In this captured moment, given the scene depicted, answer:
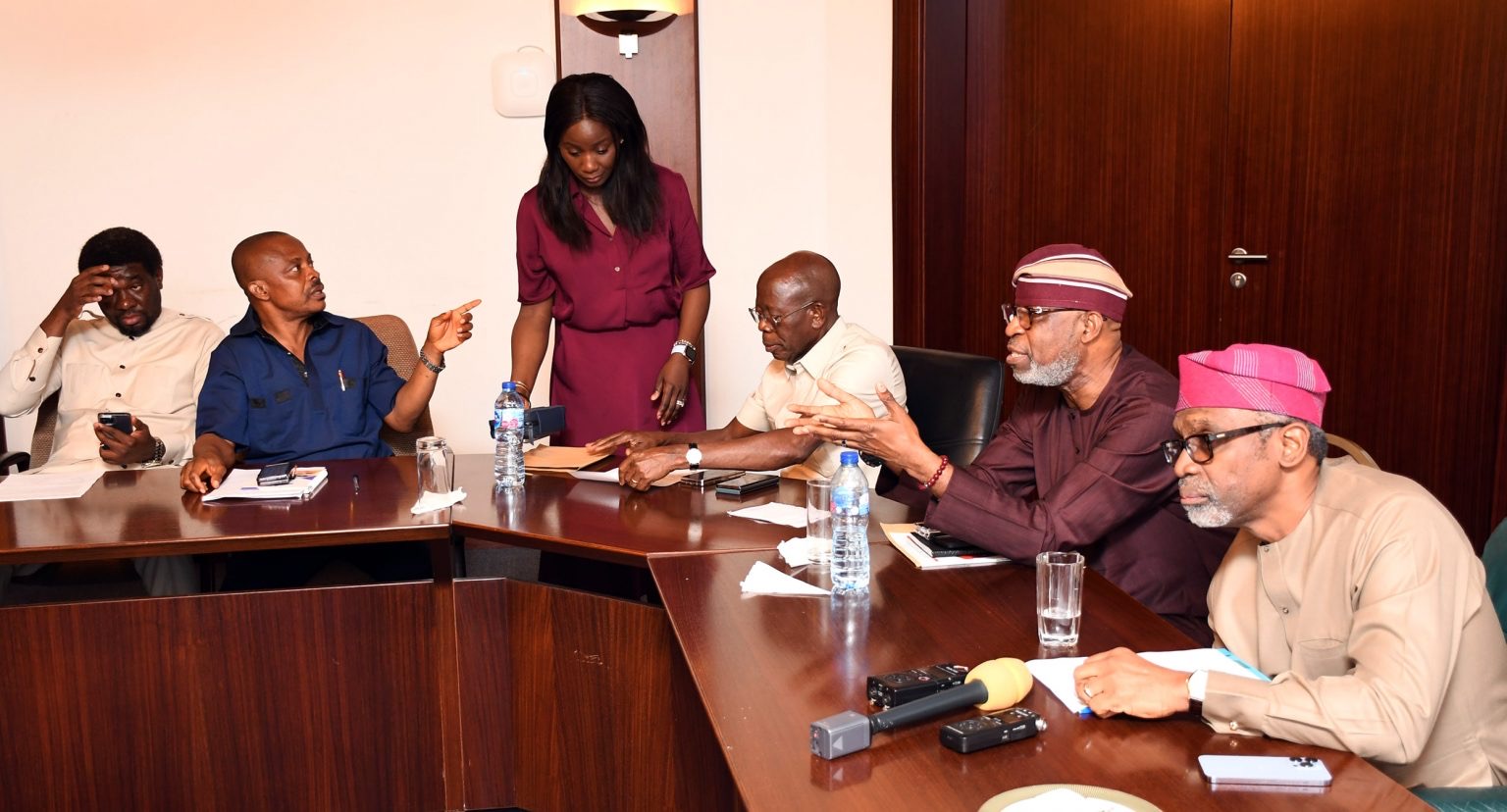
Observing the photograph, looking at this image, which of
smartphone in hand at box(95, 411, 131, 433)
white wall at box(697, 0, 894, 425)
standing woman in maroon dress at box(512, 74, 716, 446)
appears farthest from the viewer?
white wall at box(697, 0, 894, 425)

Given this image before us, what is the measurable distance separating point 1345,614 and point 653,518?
142 centimetres

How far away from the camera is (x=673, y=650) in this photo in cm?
262

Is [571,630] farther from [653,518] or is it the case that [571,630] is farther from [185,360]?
[185,360]

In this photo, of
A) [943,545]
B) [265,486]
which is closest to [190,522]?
[265,486]

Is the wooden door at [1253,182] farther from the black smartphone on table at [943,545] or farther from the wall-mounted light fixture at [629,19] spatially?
the black smartphone on table at [943,545]

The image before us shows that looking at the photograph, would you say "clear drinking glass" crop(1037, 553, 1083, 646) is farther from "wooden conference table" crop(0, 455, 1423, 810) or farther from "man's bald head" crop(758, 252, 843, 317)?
"man's bald head" crop(758, 252, 843, 317)

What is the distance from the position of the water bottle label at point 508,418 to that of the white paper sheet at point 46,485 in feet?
3.23

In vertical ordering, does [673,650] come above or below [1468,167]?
below

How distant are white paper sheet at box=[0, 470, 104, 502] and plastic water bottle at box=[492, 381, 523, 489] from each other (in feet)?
3.19

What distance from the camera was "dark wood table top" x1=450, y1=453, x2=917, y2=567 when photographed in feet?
8.39

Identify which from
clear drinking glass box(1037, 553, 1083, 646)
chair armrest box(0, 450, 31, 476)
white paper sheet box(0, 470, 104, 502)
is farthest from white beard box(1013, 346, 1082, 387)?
chair armrest box(0, 450, 31, 476)

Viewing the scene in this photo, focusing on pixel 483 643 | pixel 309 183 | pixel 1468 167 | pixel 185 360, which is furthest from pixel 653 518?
pixel 309 183

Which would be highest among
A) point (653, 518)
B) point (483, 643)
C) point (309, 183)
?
point (309, 183)

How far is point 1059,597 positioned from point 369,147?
4214 mm
